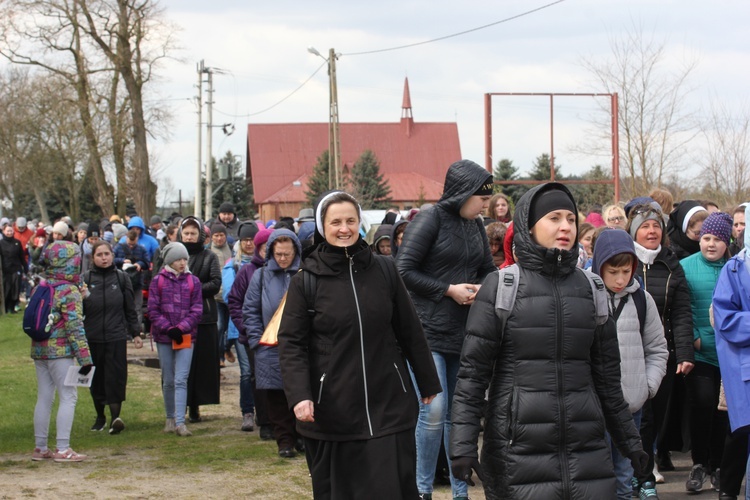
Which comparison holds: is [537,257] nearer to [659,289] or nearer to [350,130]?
[659,289]

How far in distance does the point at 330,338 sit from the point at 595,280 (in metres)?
1.42

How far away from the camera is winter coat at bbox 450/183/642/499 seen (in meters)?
4.61

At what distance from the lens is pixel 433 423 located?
693cm

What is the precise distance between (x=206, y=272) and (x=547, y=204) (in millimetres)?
7070

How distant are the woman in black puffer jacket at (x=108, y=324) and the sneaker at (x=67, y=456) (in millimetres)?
1407

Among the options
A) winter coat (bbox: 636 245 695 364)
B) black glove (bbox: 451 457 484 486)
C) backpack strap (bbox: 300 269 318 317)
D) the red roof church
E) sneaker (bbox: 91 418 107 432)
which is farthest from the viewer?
the red roof church

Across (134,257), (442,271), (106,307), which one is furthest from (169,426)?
(134,257)

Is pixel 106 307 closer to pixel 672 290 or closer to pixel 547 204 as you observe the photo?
pixel 672 290

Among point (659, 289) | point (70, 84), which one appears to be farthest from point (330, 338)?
point (70, 84)

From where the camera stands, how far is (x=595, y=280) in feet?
16.1

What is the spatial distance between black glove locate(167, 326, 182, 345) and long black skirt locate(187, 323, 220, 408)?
67 centimetres

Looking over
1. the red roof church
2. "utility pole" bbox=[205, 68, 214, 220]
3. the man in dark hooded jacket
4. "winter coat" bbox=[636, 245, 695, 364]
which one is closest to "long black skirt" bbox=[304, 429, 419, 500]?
the man in dark hooded jacket

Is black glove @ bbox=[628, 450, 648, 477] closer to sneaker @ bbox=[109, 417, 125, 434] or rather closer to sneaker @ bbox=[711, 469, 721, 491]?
sneaker @ bbox=[711, 469, 721, 491]

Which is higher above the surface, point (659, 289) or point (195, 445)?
point (659, 289)
